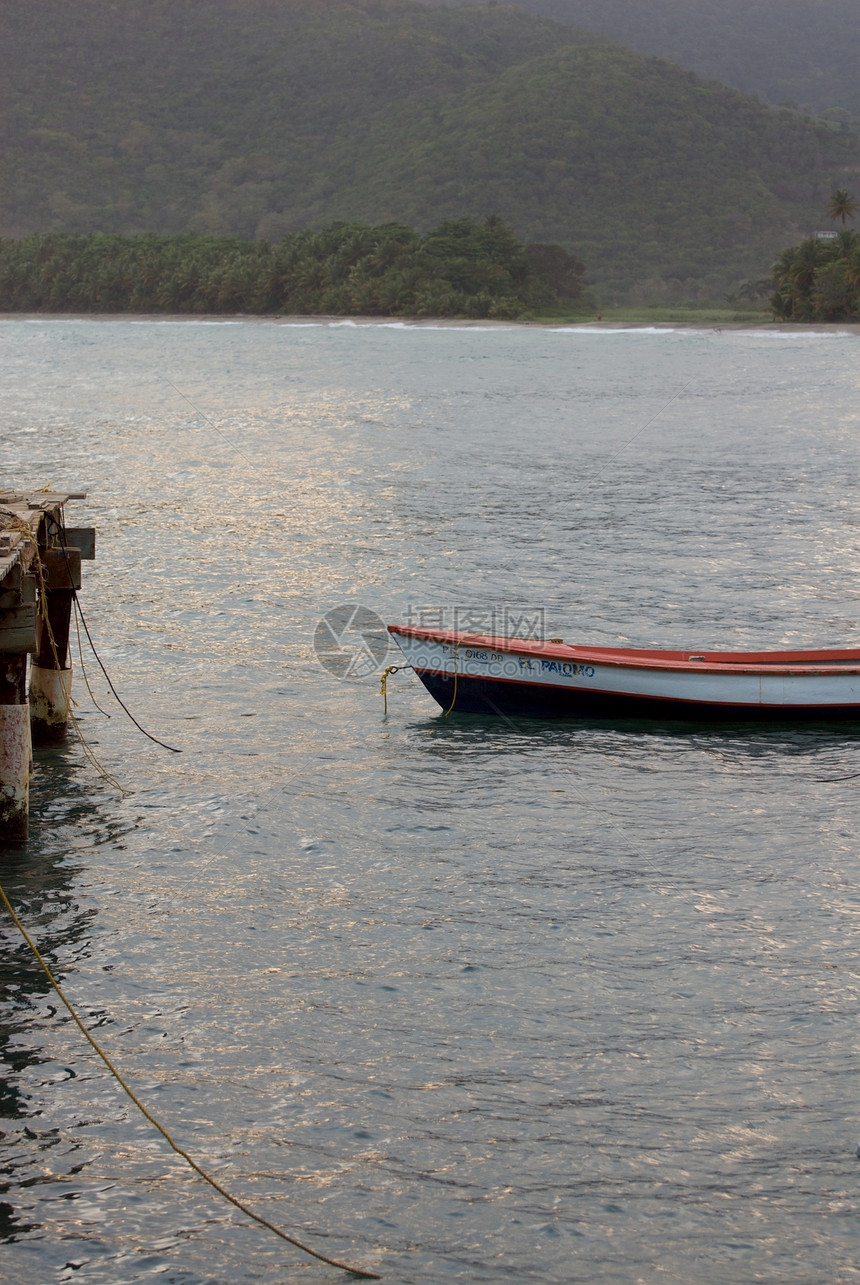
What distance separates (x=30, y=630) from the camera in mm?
12758

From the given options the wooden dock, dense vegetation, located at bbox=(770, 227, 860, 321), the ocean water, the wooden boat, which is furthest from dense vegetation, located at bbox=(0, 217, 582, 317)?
the wooden dock

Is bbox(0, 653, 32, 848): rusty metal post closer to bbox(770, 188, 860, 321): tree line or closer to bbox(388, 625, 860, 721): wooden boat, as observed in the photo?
bbox(388, 625, 860, 721): wooden boat

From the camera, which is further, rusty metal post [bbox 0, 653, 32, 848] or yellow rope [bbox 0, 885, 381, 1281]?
rusty metal post [bbox 0, 653, 32, 848]

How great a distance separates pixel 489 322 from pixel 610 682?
136 metres

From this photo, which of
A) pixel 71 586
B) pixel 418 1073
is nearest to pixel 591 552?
pixel 71 586

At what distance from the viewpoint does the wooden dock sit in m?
12.8

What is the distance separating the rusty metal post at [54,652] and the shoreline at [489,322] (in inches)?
4845

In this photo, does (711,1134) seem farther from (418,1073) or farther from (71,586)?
(71,586)

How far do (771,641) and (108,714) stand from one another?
1126cm

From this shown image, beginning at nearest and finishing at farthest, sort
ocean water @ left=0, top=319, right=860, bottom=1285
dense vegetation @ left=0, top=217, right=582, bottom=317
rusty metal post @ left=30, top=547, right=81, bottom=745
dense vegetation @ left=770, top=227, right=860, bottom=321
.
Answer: ocean water @ left=0, top=319, right=860, bottom=1285, rusty metal post @ left=30, top=547, right=81, bottom=745, dense vegetation @ left=770, top=227, right=860, bottom=321, dense vegetation @ left=0, top=217, right=582, bottom=317

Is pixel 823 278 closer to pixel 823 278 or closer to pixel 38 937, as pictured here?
pixel 823 278

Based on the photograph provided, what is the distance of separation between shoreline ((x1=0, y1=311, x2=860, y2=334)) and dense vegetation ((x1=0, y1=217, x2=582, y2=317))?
1.12 metres

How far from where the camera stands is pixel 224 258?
172 m

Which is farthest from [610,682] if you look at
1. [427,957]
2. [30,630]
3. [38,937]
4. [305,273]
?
[305,273]
